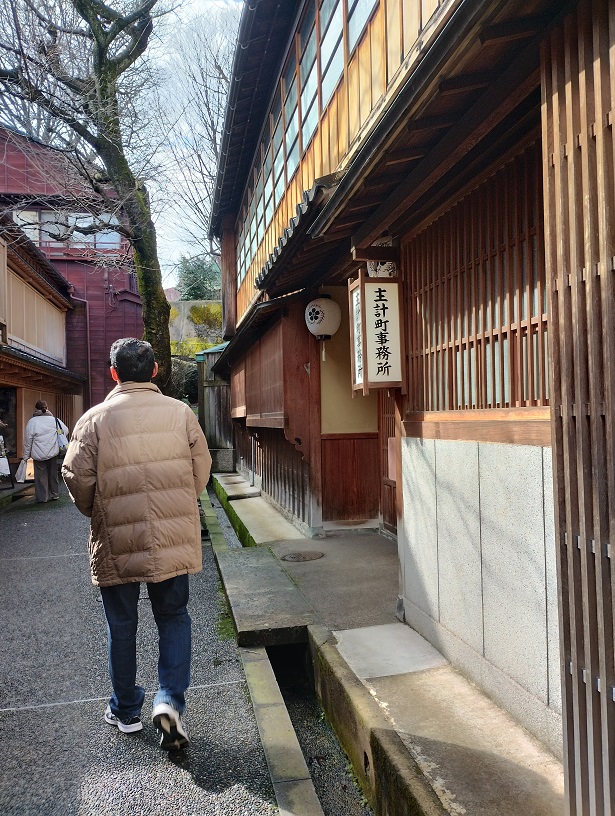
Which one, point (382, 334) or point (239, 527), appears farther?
point (239, 527)

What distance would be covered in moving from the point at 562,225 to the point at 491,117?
1.05 m

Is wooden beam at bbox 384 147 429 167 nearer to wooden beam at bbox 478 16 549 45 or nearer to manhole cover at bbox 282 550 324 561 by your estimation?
wooden beam at bbox 478 16 549 45

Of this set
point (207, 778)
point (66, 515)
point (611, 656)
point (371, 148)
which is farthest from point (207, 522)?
point (611, 656)

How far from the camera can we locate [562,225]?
2674 millimetres

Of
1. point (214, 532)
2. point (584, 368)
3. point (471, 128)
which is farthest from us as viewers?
point (214, 532)

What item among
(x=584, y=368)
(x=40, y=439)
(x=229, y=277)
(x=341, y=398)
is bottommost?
(x=40, y=439)

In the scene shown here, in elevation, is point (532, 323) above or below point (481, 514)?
above

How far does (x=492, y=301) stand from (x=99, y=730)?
407 centimetres

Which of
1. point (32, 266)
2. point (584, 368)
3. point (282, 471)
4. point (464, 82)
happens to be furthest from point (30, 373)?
point (584, 368)

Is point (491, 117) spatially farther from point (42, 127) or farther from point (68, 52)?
point (42, 127)

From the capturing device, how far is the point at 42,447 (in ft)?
50.0

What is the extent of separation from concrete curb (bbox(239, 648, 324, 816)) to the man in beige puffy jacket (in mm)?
602

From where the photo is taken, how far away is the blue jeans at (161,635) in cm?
396

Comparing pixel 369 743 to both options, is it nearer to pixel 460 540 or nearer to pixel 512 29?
pixel 460 540
